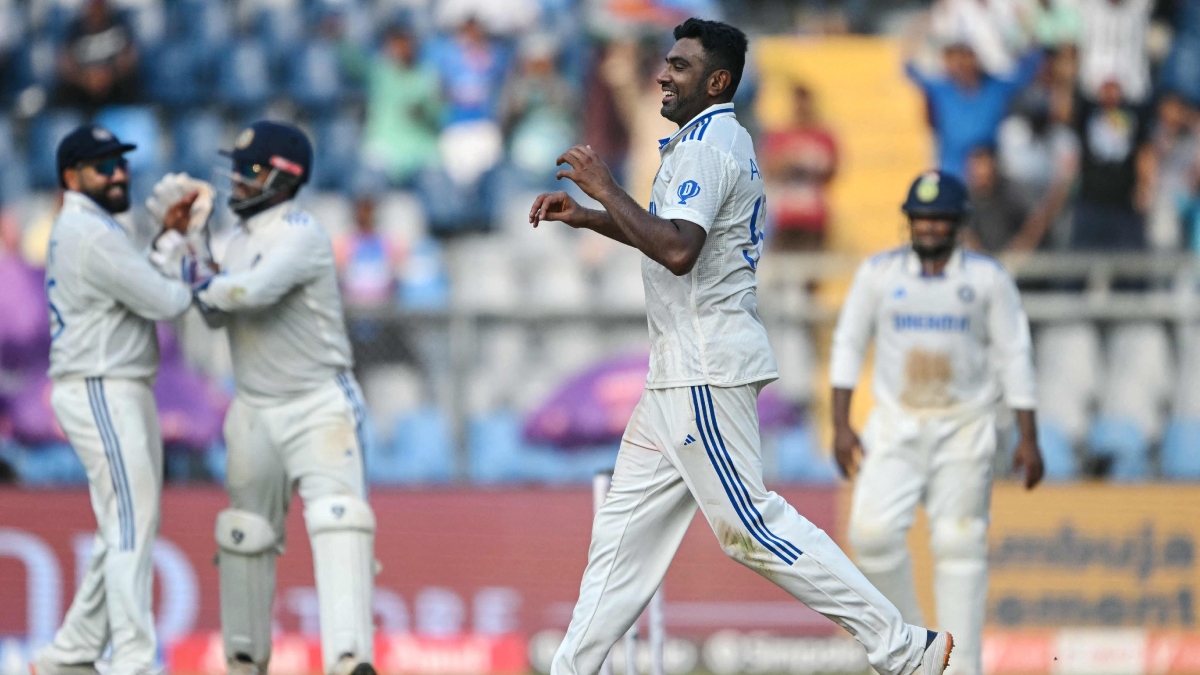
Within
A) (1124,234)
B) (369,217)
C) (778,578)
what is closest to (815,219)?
(1124,234)

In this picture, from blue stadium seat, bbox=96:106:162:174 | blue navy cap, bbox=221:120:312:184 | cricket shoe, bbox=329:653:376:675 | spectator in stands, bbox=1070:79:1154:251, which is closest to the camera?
cricket shoe, bbox=329:653:376:675

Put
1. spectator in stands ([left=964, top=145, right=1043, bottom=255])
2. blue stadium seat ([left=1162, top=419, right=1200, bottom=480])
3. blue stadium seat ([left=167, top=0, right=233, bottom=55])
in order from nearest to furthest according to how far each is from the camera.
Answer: blue stadium seat ([left=1162, top=419, right=1200, bottom=480]) < spectator in stands ([left=964, top=145, right=1043, bottom=255]) < blue stadium seat ([left=167, top=0, right=233, bottom=55])

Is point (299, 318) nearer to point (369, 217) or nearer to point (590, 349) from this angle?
point (590, 349)

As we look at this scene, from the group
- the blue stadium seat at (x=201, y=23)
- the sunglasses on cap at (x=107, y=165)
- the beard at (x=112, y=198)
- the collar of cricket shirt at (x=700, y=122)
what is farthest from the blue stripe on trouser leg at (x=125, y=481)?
the blue stadium seat at (x=201, y=23)

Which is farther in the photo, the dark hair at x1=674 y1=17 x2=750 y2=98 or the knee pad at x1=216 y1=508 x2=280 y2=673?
the knee pad at x1=216 y1=508 x2=280 y2=673

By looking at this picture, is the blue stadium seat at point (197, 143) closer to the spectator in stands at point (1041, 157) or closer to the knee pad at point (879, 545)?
the spectator in stands at point (1041, 157)

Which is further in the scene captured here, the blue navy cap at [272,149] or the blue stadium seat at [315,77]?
the blue stadium seat at [315,77]

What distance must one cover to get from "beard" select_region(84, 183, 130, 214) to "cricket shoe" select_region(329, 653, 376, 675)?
225 cm

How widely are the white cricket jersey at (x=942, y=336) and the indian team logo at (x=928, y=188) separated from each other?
1.06 ft

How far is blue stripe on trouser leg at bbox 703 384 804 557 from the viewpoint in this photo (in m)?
5.48

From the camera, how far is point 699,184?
5352 mm

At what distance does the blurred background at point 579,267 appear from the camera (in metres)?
10.3

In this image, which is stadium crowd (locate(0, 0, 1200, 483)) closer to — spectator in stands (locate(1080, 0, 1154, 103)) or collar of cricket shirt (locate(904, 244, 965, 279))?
spectator in stands (locate(1080, 0, 1154, 103))

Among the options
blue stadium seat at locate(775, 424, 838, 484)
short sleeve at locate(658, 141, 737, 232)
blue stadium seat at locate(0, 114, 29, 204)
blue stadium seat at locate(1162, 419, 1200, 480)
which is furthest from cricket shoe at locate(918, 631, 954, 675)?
blue stadium seat at locate(0, 114, 29, 204)
